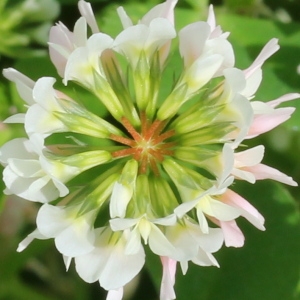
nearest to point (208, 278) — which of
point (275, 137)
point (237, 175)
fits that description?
point (275, 137)

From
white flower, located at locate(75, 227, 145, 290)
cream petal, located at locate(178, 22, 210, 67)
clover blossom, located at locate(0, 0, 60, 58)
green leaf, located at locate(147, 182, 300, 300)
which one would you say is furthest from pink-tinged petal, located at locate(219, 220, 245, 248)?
clover blossom, located at locate(0, 0, 60, 58)

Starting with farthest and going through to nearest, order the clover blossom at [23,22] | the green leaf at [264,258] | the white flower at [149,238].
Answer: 1. the clover blossom at [23,22]
2. the green leaf at [264,258]
3. the white flower at [149,238]

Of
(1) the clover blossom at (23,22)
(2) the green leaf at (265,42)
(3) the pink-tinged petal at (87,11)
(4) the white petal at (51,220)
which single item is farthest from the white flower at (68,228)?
(1) the clover blossom at (23,22)

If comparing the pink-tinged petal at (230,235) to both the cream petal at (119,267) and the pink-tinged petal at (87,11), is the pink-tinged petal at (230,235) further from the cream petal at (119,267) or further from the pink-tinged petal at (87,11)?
the pink-tinged petal at (87,11)

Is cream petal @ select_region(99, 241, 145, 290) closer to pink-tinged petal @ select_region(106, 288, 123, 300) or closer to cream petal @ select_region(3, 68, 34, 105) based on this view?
pink-tinged petal @ select_region(106, 288, 123, 300)

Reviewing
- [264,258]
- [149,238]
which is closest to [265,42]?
[264,258]
